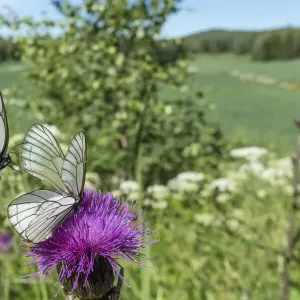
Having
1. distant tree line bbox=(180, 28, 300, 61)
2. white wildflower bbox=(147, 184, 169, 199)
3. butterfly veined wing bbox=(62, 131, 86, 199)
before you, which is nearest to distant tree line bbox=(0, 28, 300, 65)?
distant tree line bbox=(180, 28, 300, 61)

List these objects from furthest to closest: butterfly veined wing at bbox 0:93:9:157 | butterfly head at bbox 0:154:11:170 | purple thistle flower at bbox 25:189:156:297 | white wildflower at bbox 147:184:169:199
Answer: white wildflower at bbox 147:184:169:199, butterfly head at bbox 0:154:11:170, butterfly veined wing at bbox 0:93:9:157, purple thistle flower at bbox 25:189:156:297

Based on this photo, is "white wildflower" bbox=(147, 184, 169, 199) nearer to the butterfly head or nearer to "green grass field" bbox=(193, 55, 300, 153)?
"green grass field" bbox=(193, 55, 300, 153)

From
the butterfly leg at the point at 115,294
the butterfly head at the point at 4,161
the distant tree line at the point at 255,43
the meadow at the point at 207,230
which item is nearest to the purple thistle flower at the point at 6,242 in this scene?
the meadow at the point at 207,230

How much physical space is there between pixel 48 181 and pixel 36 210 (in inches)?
3.4

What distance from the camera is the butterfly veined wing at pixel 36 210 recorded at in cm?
118

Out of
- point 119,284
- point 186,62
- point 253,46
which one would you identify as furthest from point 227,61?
point 119,284

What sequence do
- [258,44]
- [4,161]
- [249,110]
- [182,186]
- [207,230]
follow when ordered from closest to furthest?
[4,161] → [207,230] → [182,186] → [249,110] → [258,44]

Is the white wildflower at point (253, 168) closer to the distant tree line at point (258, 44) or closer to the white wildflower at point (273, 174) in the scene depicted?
the white wildflower at point (273, 174)

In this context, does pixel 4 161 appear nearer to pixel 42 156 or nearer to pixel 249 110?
pixel 42 156

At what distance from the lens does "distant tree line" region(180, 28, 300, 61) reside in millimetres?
46938

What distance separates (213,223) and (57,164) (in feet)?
10.0

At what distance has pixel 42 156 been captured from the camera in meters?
1.22

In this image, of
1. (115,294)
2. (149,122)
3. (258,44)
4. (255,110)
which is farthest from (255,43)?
(115,294)

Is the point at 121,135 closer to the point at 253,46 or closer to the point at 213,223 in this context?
the point at 213,223
